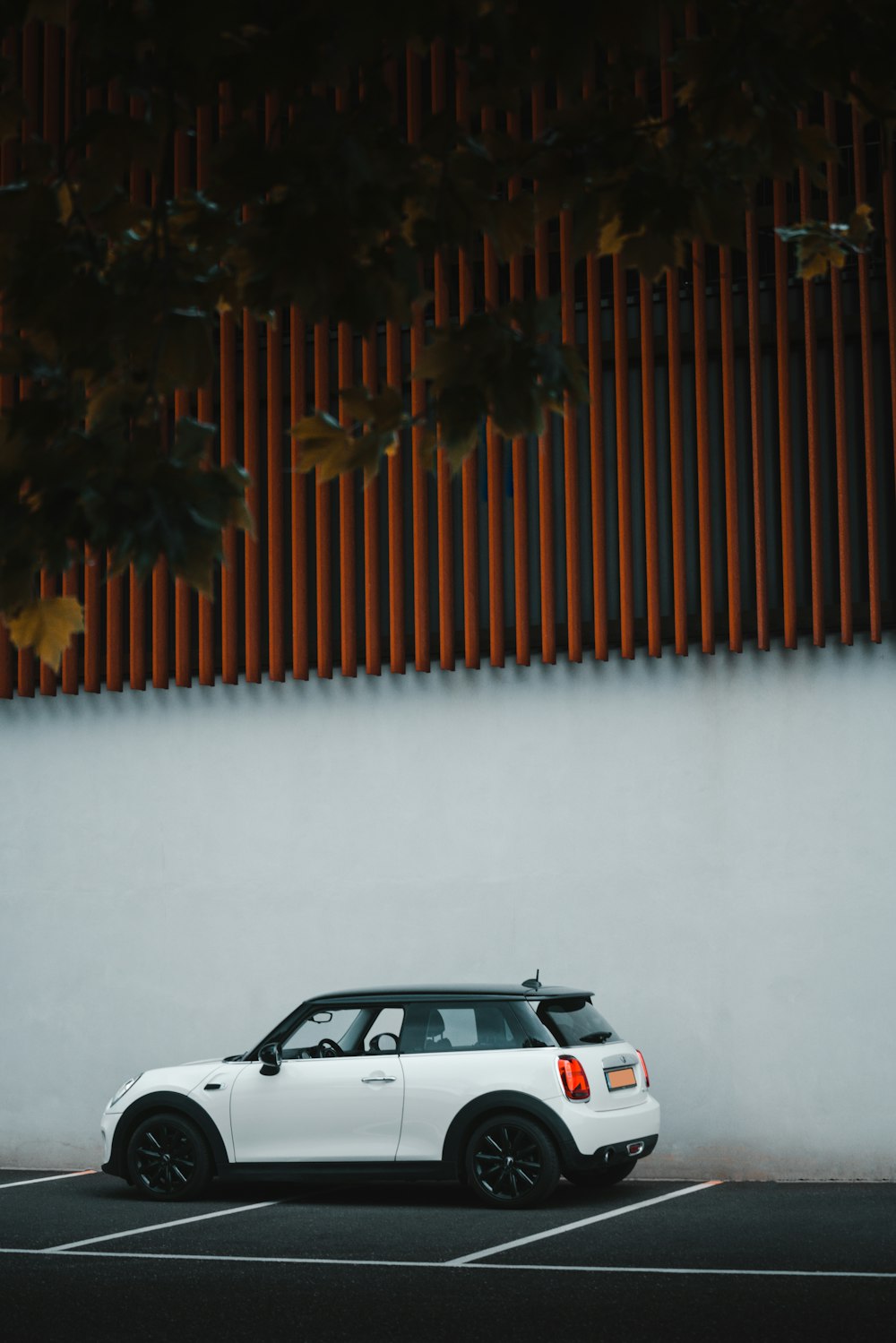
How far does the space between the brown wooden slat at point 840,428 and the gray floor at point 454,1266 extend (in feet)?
14.4

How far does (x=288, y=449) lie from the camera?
14.5 meters

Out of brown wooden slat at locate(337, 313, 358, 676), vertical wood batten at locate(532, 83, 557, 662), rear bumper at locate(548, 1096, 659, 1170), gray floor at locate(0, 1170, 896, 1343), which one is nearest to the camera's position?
gray floor at locate(0, 1170, 896, 1343)

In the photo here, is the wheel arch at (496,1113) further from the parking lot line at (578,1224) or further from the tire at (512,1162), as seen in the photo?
the parking lot line at (578,1224)

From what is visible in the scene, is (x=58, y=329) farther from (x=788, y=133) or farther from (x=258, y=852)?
(x=258, y=852)

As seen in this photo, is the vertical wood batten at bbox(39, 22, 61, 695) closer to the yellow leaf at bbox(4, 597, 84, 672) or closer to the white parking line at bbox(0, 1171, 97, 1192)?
the white parking line at bbox(0, 1171, 97, 1192)

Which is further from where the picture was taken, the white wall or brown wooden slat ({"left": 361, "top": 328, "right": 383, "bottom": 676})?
brown wooden slat ({"left": 361, "top": 328, "right": 383, "bottom": 676})

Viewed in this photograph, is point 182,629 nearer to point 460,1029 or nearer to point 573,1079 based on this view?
point 460,1029

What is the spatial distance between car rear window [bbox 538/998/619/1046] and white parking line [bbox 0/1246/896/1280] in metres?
2.38

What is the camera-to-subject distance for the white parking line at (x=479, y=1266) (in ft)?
26.7

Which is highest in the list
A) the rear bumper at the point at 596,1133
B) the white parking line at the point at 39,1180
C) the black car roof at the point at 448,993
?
the black car roof at the point at 448,993

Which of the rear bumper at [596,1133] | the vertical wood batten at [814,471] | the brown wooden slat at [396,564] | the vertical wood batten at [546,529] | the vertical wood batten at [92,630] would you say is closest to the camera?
the rear bumper at [596,1133]

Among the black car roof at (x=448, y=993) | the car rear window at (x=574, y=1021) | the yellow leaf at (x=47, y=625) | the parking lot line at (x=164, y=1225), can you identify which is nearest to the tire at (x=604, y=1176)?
the car rear window at (x=574, y=1021)

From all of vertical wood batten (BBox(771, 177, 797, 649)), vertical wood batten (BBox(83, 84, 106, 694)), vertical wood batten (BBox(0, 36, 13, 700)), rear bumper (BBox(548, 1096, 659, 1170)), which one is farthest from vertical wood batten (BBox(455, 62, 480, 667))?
rear bumper (BBox(548, 1096, 659, 1170))

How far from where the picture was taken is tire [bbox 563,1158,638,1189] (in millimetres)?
11078
